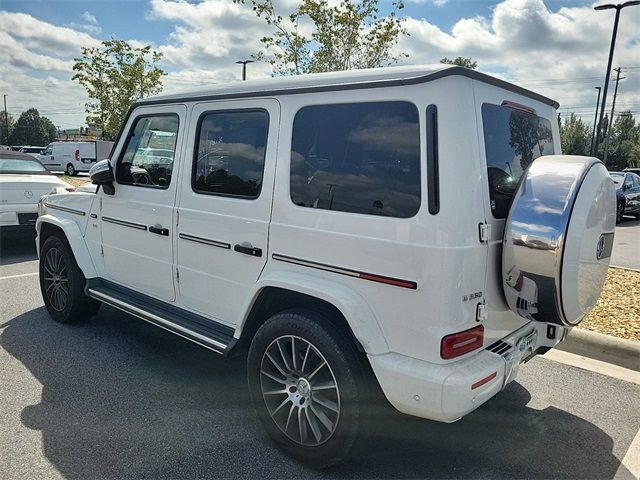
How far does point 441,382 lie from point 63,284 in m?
3.91

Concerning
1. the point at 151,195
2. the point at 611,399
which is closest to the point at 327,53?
the point at 151,195

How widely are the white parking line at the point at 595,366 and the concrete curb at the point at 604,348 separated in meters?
0.06

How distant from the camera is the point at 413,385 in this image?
7.56ft

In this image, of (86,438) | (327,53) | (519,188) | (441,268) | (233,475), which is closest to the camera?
(441,268)

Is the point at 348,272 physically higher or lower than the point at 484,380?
higher

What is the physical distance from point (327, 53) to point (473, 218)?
35.5 ft

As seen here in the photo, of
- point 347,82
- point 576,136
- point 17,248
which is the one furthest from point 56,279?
point 576,136

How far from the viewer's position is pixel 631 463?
2852 millimetres

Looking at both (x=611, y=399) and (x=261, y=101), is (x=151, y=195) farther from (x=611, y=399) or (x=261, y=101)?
(x=611, y=399)

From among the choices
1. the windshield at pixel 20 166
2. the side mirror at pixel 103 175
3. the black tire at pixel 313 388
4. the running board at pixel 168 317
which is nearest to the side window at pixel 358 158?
the black tire at pixel 313 388

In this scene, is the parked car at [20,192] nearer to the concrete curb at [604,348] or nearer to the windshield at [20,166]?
the windshield at [20,166]

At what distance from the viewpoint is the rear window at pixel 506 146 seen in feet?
8.21

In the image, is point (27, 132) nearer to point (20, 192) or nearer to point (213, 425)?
point (20, 192)

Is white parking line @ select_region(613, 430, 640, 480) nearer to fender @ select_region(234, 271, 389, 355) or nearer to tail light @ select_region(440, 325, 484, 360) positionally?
tail light @ select_region(440, 325, 484, 360)
